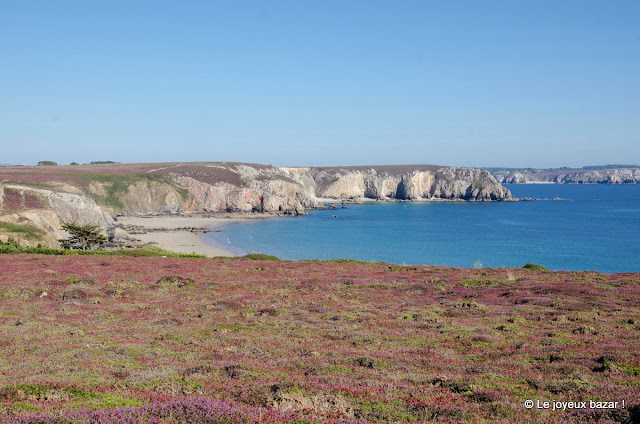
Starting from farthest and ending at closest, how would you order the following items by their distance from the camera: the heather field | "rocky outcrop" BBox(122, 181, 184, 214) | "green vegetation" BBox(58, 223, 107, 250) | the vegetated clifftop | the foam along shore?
"rocky outcrop" BBox(122, 181, 184, 214) < the vegetated clifftop < the foam along shore < "green vegetation" BBox(58, 223, 107, 250) < the heather field

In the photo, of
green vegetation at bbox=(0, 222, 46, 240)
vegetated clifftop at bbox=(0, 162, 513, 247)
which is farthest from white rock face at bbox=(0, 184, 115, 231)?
green vegetation at bbox=(0, 222, 46, 240)

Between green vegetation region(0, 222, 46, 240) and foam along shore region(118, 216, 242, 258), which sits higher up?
green vegetation region(0, 222, 46, 240)

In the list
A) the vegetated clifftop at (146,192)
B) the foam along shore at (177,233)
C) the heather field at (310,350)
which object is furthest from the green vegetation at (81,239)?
the heather field at (310,350)

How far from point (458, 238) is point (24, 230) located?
7821 centimetres

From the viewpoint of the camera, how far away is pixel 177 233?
105 meters

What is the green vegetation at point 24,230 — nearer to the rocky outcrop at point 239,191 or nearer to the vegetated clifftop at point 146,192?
the vegetated clifftop at point 146,192

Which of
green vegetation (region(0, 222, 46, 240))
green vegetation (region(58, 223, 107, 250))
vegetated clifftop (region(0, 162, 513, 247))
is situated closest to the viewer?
green vegetation (region(0, 222, 46, 240))

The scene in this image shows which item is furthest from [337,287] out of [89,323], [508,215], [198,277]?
[508,215]

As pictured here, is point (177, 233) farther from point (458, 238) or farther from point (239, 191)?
point (239, 191)

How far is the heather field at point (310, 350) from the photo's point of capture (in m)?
8.77

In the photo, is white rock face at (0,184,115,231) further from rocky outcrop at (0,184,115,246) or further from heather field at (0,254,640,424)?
heather field at (0,254,640,424)

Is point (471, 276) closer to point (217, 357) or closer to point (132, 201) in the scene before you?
point (217, 357)

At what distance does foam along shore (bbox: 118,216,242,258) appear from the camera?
262 feet

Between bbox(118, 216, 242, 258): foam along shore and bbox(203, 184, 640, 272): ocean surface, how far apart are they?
177 inches
